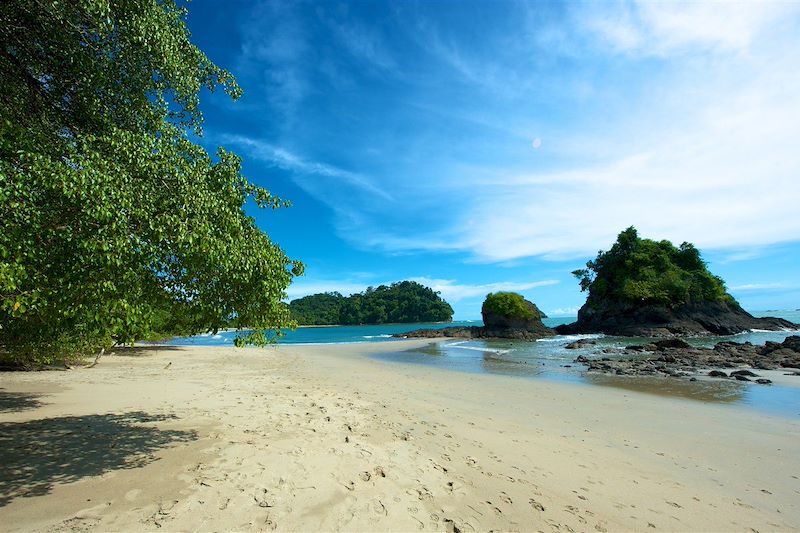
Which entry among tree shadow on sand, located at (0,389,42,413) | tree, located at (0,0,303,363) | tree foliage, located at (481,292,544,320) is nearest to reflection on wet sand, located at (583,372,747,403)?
tree, located at (0,0,303,363)

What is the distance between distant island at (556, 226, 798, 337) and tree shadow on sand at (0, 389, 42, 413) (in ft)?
240

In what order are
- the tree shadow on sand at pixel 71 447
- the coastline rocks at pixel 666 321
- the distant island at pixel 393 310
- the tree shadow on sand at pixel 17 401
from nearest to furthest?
1. the tree shadow on sand at pixel 71 447
2. the tree shadow on sand at pixel 17 401
3. the coastline rocks at pixel 666 321
4. the distant island at pixel 393 310

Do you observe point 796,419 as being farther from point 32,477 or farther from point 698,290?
point 698,290

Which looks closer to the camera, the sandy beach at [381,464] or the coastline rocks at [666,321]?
the sandy beach at [381,464]

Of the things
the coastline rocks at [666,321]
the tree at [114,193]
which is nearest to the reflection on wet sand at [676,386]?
the tree at [114,193]

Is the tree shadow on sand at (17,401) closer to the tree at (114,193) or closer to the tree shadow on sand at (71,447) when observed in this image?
the tree shadow on sand at (71,447)

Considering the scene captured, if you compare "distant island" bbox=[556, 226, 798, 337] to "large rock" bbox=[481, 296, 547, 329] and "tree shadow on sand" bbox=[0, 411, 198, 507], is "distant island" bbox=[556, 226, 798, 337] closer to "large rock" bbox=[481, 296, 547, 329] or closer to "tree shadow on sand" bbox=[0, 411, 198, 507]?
"large rock" bbox=[481, 296, 547, 329]

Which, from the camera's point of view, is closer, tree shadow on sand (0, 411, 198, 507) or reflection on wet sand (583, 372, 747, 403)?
tree shadow on sand (0, 411, 198, 507)

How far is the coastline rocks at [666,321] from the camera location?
2635 inches

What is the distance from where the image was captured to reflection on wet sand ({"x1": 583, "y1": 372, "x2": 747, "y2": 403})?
1698 centimetres

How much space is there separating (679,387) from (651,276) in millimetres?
62902

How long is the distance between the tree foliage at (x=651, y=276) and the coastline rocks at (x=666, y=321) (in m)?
1.40

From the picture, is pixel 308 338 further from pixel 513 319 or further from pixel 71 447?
pixel 71 447

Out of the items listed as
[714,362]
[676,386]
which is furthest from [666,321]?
[676,386]
